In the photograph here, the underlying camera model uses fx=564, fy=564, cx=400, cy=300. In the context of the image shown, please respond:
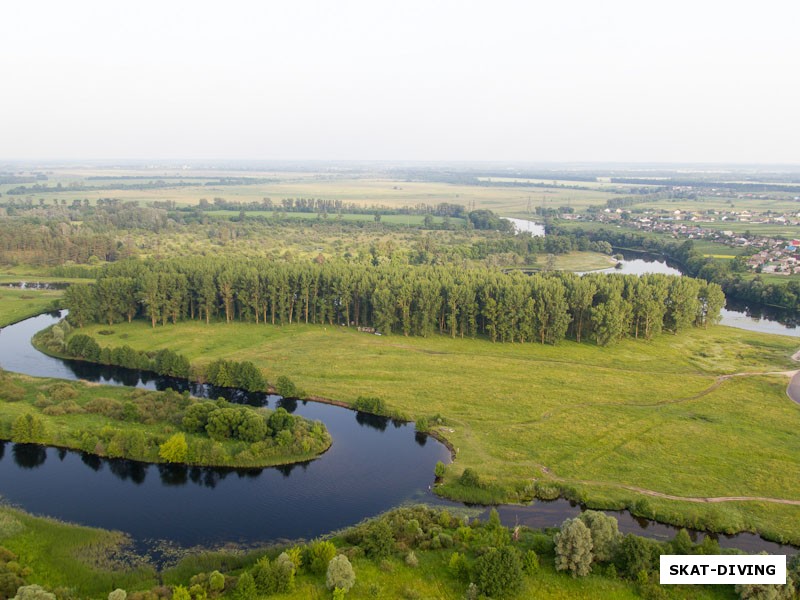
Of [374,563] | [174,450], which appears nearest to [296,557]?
[374,563]

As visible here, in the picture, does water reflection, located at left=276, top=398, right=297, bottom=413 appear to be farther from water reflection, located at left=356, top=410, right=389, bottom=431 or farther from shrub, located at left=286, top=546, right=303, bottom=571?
shrub, located at left=286, top=546, right=303, bottom=571

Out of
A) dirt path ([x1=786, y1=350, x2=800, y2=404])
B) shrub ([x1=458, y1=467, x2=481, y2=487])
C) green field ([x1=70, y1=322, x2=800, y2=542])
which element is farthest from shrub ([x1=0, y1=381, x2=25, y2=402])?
dirt path ([x1=786, y1=350, x2=800, y2=404])

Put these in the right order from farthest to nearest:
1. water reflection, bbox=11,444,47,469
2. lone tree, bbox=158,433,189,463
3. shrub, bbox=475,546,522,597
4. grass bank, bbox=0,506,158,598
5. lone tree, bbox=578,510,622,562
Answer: water reflection, bbox=11,444,47,469 < lone tree, bbox=158,433,189,463 < lone tree, bbox=578,510,622,562 < grass bank, bbox=0,506,158,598 < shrub, bbox=475,546,522,597

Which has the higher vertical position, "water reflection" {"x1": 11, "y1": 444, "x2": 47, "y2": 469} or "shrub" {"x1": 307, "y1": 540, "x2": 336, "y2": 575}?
"shrub" {"x1": 307, "y1": 540, "x2": 336, "y2": 575}

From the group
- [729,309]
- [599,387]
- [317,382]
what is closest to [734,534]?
[599,387]

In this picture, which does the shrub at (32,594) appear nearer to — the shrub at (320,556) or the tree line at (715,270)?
the shrub at (320,556)

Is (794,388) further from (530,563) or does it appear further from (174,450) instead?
(174,450)

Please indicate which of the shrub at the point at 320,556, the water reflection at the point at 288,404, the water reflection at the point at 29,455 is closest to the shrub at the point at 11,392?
the water reflection at the point at 29,455
